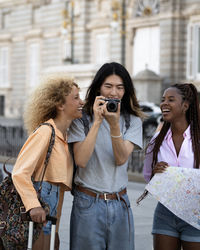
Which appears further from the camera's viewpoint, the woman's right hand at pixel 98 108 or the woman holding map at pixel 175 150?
the woman holding map at pixel 175 150

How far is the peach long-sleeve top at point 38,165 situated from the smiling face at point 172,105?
0.74 metres

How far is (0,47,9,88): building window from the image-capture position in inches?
1561

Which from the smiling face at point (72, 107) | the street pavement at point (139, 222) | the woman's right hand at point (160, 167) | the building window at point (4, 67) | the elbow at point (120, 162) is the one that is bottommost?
the street pavement at point (139, 222)

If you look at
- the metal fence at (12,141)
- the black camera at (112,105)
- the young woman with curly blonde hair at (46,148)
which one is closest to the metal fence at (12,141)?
the metal fence at (12,141)

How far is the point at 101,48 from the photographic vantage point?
3231cm

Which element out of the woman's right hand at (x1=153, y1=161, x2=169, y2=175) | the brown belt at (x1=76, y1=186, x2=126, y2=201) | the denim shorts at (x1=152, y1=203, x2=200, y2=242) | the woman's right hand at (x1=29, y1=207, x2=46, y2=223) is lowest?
the denim shorts at (x1=152, y1=203, x2=200, y2=242)

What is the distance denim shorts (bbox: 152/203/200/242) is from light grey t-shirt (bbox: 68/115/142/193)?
0.37 meters

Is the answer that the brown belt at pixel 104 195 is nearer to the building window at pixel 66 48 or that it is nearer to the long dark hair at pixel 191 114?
the long dark hair at pixel 191 114

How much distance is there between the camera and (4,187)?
11.2 feet

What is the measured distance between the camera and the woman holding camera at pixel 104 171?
11.3ft

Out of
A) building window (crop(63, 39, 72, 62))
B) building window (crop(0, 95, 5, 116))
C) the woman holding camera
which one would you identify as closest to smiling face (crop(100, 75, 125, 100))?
the woman holding camera

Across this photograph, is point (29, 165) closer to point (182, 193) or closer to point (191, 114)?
point (182, 193)

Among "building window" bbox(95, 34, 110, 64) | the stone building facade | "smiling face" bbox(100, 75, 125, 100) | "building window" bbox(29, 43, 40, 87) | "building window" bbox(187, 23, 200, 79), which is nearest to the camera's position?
"smiling face" bbox(100, 75, 125, 100)

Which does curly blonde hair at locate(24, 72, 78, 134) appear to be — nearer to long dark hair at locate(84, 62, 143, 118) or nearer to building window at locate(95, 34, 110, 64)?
long dark hair at locate(84, 62, 143, 118)
